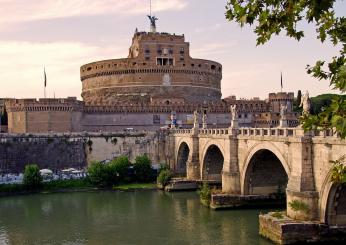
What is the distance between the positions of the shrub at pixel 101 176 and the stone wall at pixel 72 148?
6.28 metres

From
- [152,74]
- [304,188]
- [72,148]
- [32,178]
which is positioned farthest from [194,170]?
[152,74]

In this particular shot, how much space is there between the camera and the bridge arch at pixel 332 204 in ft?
53.3

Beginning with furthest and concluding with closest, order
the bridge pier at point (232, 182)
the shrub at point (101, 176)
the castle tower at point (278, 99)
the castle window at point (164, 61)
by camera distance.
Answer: the castle window at point (164, 61) < the castle tower at point (278, 99) < the shrub at point (101, 176) < the bridge pier at point (232, 182)

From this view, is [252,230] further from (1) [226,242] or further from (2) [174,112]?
(2) [174,112]

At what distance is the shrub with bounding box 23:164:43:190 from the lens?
32906 millimetres

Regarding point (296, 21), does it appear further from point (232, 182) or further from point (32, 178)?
point (32, 178)

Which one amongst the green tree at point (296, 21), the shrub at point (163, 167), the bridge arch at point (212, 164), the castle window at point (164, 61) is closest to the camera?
the green tree at point (296, 21)

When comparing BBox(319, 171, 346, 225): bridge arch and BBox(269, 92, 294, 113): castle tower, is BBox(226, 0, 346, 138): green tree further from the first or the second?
BBox(269, 92, 294, 113): castle tower

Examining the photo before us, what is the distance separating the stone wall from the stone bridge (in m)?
2.70

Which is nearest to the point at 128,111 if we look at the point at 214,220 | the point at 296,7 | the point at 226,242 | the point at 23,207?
the point at 23,207

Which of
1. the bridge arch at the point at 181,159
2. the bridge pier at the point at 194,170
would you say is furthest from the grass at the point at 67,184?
the bridge arch at the point at 181,159

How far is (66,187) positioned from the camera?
34.2 m

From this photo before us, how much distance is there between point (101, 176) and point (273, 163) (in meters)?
14.5

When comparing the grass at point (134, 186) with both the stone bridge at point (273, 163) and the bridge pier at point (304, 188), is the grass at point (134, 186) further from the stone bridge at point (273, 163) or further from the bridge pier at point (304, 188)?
the bridge pier at point (304, 188)
